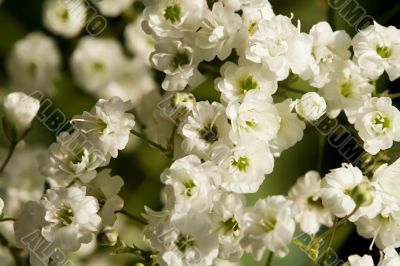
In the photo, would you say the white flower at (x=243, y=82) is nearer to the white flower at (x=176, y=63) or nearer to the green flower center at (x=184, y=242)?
the white flower at (x=176, y=63)

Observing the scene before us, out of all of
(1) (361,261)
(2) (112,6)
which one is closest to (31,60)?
(2) (112,6)

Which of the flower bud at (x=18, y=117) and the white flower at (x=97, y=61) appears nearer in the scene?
the flower bud at (x=18, y=117)

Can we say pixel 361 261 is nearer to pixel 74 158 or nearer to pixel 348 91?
pixel 348 91

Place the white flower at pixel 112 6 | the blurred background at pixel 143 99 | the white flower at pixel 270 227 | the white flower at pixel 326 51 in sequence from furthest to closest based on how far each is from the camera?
A: the white flower at pixel 112 6 < the blurred background at pixel 143 99 < the white flower at pixel 326 51 < the white flower at pixel 270 227

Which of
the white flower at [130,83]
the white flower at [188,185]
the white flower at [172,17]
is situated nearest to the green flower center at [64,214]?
the white flower at [188,185]

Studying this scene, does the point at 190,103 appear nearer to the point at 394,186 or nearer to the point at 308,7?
the point at 394,186

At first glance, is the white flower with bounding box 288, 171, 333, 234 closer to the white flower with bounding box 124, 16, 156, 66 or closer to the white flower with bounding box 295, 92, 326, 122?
the white flower with bounding box 295, 92, 326, 122
